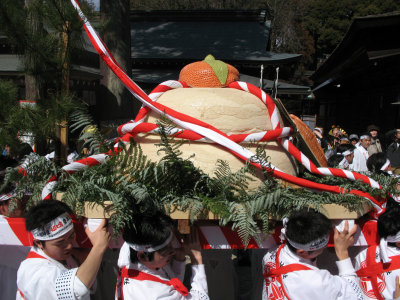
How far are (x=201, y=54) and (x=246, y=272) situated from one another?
35.6ft

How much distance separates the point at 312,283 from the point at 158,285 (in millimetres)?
824

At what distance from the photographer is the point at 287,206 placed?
1.90m


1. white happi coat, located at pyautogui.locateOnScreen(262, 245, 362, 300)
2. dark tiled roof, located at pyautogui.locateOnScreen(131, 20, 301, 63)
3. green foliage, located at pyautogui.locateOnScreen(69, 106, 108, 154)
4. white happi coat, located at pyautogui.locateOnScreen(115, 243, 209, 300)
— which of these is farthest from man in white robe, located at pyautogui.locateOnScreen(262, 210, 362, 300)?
dark tiled roof, located at pyautogui.locateOnScreen(131, 20, 301, 63)

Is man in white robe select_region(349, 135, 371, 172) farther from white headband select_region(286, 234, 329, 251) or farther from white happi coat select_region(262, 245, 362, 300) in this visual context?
white headband select_region(286, 234, 329, 251)

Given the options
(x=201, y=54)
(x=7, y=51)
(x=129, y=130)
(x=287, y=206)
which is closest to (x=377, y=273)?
(x=287, y=206)

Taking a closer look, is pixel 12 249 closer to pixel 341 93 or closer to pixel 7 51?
pixel 7 51

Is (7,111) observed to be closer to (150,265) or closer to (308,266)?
(150,265)

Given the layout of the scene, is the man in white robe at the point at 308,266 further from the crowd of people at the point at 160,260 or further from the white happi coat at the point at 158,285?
the white happi coat at the point at 158,285

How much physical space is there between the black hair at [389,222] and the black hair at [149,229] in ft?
4.25

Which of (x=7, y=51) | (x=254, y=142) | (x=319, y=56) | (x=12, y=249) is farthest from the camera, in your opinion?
(x=319, y=56)

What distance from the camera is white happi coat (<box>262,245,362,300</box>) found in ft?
6.12

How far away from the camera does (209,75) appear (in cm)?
262

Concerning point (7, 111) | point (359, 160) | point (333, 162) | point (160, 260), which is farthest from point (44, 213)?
point (359, 160)

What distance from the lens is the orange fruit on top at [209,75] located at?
2609 millimetres
